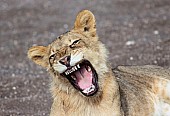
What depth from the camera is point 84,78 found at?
510 centimetres

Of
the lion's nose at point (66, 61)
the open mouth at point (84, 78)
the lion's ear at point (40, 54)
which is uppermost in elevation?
the lion's ear at point (40, 54)

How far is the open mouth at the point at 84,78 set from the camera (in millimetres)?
5078

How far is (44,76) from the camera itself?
8.95 meters

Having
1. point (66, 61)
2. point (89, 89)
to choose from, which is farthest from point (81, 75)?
point (66, 61)

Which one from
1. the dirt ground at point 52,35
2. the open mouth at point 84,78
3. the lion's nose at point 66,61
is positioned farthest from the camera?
the dirt ground at point 52,35

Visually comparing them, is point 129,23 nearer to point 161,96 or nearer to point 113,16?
point 113,16

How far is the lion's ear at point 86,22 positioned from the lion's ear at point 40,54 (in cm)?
35

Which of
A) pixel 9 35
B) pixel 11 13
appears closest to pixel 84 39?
pixel 9 35

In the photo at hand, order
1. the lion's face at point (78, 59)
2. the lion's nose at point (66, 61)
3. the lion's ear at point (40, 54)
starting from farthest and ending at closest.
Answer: the lion's ear at point (40, 54)
the lion's face at point (78, 59)
the lion's nose at point (66, 61)

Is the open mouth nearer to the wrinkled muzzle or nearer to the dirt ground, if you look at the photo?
the wrinkled muzzle

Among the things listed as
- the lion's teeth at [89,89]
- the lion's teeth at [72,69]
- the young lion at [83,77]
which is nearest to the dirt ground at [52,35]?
the young lion at [83,77]

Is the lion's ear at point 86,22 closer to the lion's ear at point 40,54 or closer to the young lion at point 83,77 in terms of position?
the young lion at point 83,77

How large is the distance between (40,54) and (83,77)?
1.80 ft

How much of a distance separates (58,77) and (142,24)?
23.5ft
